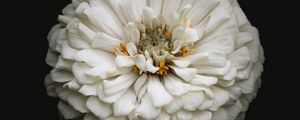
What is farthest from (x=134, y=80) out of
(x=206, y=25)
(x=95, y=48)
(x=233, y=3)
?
(x=233, y=3)

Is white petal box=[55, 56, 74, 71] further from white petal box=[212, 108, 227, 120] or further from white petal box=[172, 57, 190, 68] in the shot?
white petal box=[212, 108, 227, 120]

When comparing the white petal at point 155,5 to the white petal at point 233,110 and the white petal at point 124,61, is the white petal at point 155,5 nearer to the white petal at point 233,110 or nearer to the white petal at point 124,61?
the white petal at point 124,61

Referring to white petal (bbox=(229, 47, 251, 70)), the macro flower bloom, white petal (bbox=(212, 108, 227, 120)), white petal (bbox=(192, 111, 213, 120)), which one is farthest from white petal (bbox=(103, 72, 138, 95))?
white petal (bbox=(229, 47, 251, 70))

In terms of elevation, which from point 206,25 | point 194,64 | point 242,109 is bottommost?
point 242,109

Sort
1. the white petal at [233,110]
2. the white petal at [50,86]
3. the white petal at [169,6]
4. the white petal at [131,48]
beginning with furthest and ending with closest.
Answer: the white petal at [50,86], the white petal at [169,6], the white petal at [233,110], the white petal at [131,48]

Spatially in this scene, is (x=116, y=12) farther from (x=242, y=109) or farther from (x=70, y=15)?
(x=242, y=109)

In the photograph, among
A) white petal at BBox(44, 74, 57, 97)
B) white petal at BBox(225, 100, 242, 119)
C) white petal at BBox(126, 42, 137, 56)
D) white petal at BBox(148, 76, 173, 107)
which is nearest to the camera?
white petal at BBox(148, 76, 173, 107)

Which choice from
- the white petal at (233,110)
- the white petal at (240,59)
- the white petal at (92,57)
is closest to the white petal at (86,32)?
the white petal at (92,57)

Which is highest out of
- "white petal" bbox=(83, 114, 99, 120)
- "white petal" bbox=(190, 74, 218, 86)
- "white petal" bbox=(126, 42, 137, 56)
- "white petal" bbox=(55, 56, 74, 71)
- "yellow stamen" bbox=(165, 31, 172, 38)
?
"yellow stamen" bbox=(165, 31, 172, 38)
